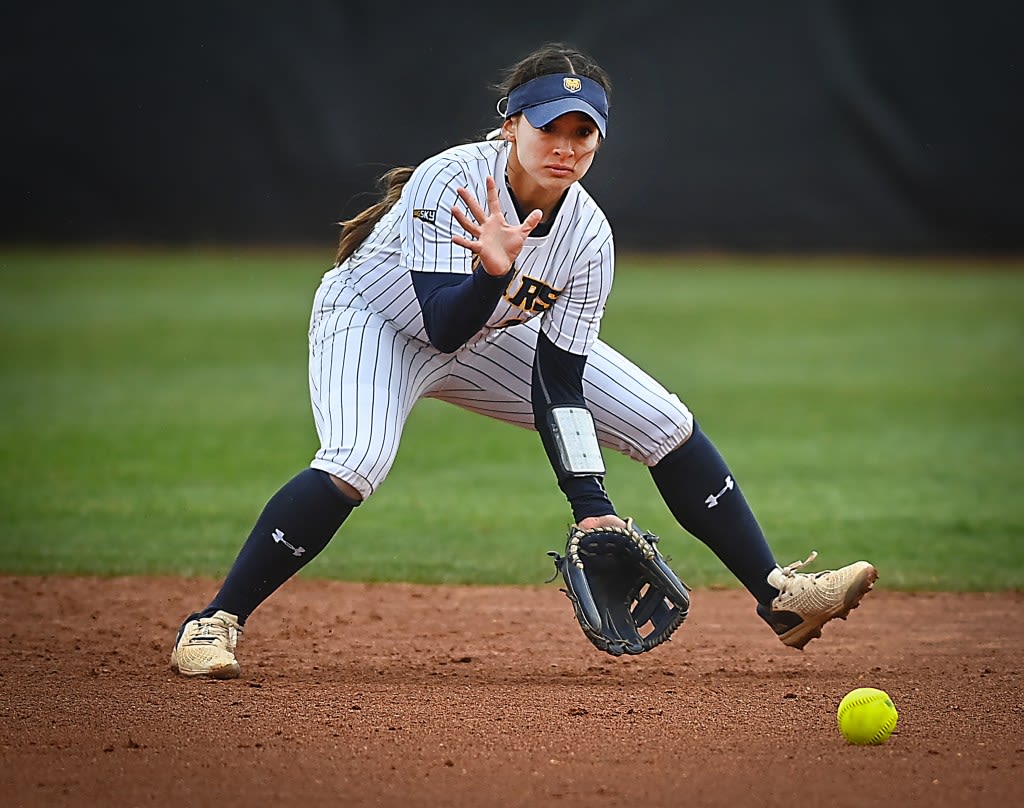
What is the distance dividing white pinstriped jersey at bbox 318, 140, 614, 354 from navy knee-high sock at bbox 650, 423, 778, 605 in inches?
16.1

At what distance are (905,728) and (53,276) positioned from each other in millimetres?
11808

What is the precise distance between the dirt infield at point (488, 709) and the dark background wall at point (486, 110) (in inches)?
241

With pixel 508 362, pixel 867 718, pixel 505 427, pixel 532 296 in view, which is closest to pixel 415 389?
pixel 508 362

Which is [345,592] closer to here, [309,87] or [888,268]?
[309,87]

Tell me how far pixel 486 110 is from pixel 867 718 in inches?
308

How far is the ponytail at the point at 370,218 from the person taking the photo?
3.32 metres

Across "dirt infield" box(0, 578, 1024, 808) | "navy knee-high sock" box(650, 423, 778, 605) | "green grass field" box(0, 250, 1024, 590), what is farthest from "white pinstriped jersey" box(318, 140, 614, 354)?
"green grass field" box(0, 250, 1024, 590)

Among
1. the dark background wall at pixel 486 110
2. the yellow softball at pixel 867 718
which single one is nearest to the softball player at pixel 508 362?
the yellow softball at pixel 867 718

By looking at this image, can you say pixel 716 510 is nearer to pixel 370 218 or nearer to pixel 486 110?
pixel 370 218

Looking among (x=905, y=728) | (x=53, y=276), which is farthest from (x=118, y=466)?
(x=53, y=276)

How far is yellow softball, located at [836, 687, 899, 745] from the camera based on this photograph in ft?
8.59

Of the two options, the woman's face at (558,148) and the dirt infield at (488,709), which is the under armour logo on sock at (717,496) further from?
the woman's face at (558,148)

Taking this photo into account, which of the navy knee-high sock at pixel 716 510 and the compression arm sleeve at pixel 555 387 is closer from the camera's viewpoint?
the compression arm sleeve at pixel 555 387

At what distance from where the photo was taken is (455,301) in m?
2.74
